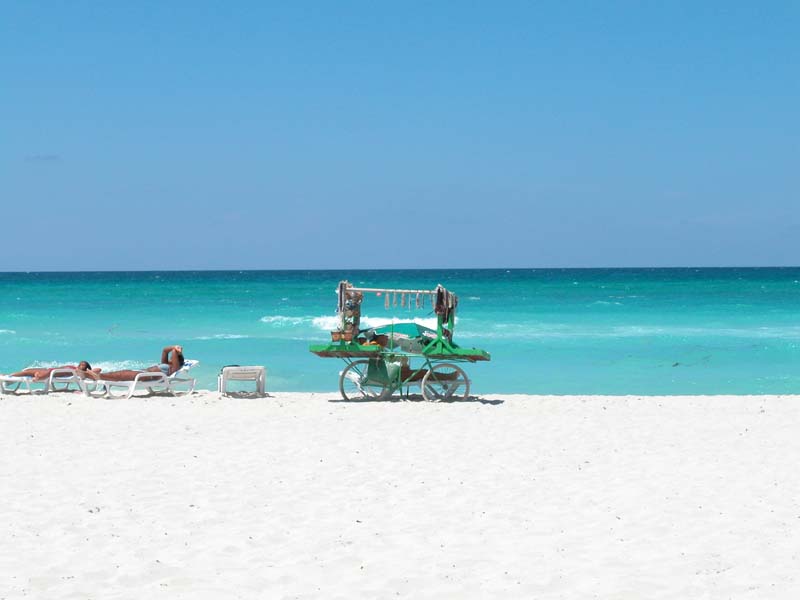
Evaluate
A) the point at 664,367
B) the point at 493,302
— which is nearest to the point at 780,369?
the point at 664,367

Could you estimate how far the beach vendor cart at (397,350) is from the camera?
12570 millimetres

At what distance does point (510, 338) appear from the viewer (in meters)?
29.2

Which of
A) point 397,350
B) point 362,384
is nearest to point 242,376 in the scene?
point 362,384

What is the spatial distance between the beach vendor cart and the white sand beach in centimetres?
154

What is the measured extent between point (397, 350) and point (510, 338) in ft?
55.0

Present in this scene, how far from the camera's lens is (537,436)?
9805 mm

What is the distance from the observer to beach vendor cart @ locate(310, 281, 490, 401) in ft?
41.2

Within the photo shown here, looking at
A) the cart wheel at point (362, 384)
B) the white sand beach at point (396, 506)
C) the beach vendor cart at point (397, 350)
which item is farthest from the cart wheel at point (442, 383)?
the white sand beach at point (396, 506)

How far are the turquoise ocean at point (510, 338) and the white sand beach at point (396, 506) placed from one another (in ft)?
14.5

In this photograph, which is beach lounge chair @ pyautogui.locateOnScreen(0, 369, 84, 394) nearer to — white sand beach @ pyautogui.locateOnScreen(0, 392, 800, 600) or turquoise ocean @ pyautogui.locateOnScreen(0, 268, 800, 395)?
white sand beach @ pyautogui.locateOnScreen(0, 392, 800, 600)

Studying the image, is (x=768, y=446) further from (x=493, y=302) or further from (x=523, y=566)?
(x=493, y=302)

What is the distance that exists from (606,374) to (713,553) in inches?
581

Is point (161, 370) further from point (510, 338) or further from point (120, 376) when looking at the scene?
point (510, 338)

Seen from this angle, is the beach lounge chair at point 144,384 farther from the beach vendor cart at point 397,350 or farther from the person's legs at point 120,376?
the beach vendor cart at point 397,350
